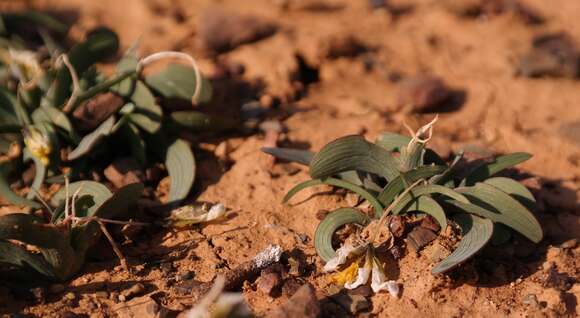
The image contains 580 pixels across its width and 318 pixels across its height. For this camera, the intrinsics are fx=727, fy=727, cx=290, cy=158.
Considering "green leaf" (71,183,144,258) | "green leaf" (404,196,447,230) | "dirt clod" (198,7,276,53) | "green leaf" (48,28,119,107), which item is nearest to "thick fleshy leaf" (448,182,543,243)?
"green leaf" (404,196,447,230)

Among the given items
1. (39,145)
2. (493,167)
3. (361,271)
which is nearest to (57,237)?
(39,145)

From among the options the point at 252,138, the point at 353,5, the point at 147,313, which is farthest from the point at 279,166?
the point at 353,5

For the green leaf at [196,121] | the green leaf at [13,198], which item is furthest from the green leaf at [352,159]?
the green leaf at [13,198]

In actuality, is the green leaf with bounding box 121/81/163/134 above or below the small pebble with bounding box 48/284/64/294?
above

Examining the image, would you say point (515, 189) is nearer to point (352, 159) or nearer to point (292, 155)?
point (352, 159)

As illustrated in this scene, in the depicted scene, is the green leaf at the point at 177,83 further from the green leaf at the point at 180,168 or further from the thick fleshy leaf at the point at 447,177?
the thick fleshy leaf at the point at 447,177

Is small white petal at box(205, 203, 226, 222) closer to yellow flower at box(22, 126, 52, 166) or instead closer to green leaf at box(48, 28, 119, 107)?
yellow flower at box(22, 126, 52, 166)
